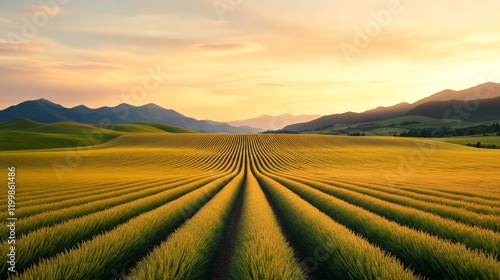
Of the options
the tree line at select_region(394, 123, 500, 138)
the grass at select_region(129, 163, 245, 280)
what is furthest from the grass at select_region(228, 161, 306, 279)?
the tree line at select_region(394, 123, 500, 138)

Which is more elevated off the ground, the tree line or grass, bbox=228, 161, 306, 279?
grass, bbox=228, 161, 306, 279

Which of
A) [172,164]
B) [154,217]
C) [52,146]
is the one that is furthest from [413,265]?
[52,146]

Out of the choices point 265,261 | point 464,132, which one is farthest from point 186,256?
point 464,132

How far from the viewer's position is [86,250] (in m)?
5.69

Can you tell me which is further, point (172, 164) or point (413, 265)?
point (172, 164)

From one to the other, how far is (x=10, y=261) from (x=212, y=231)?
5009 mm

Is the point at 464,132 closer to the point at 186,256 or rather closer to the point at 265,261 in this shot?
the point at 265,261

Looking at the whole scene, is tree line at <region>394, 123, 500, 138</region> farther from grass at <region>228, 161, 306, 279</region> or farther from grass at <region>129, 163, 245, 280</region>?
grass at <region>228, 161, 306, 279</region>

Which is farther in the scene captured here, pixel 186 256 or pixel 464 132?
pixel 464 132

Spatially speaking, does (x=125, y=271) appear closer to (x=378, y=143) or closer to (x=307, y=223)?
(x=307, y=223)

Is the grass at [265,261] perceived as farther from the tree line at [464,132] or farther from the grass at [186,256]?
the tree line at [464,132]

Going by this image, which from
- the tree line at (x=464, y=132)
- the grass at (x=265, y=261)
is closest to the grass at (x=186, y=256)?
the grass at (x=265, y=261)

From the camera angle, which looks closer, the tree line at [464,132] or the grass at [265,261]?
the grass at [265,261]

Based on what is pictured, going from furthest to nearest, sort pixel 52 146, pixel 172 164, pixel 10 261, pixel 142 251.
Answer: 1. pixel 52 146
2. pixel 172 164
3. pixel 142 251
4. pixel 10 261
